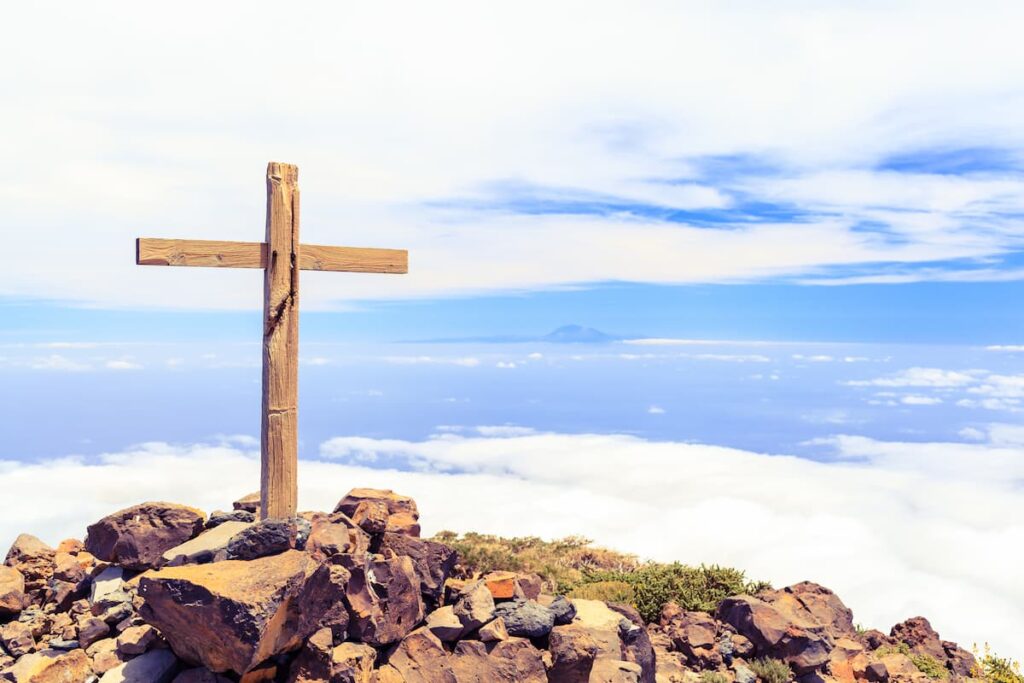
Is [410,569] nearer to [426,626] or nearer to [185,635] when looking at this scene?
[426,626]

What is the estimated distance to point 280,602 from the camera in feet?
24.8

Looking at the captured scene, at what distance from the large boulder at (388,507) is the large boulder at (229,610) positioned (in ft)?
6.55

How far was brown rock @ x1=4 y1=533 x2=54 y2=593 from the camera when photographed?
10.6m

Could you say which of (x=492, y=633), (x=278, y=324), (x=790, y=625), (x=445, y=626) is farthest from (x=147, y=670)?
(x=790, y=625)

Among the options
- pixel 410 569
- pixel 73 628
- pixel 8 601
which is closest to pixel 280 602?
pixel 410 569

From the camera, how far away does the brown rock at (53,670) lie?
835cm

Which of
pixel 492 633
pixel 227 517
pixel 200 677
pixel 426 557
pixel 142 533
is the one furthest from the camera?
pixel 227 517

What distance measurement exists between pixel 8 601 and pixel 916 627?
1450cm

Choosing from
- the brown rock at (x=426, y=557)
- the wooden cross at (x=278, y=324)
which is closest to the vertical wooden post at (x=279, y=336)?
the wooden cross at (x=278, y=324)

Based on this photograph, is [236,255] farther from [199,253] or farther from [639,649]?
[639,649]

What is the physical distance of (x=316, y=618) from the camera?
318 inches

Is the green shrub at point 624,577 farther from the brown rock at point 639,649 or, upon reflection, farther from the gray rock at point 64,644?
the gray rock at point 64,644

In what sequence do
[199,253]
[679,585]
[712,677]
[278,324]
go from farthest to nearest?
[679,585] → [712,677] → [278,324] → [199,253]

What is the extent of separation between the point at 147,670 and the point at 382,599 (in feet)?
7.96
